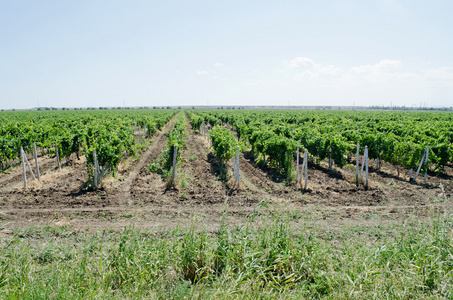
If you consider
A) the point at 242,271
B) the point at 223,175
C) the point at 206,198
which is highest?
the point at 242,271

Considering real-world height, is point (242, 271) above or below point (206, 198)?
above

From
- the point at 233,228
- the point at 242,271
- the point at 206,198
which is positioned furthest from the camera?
the point at 206,198

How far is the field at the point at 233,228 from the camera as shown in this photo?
12.1ft

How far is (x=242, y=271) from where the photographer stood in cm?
405

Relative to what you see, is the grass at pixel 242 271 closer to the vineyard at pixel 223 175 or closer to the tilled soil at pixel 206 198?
the tilled soil at pixel 206 198

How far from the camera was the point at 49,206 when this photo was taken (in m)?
8.55

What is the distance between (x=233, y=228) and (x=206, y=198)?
4082 mm

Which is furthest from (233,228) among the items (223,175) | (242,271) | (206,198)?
(223,175)

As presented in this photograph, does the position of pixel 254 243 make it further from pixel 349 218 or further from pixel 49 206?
pixel 49 206

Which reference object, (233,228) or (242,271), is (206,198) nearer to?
(233,228)

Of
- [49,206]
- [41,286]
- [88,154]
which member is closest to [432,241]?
[41,286]

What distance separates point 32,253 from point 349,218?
8.22m

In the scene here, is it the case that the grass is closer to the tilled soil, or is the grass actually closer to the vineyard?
the tilled soil

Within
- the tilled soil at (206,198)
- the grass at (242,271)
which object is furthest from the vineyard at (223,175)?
the grass at (242,271)
